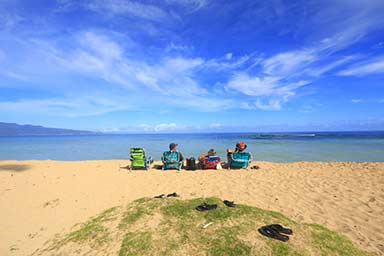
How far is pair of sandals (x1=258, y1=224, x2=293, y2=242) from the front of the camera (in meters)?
3.15

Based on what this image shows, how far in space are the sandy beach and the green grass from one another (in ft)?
3.13

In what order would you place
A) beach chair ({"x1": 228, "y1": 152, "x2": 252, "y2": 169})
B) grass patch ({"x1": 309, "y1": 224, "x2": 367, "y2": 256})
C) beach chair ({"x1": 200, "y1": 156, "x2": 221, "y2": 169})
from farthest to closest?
beach chair ({"x1": 228, "y1": 152, "x2": 252, "y2": 169}) < beach chair ({"x1": 200, "y1": 156, "x2": 221, "y2": 169}) < grass patch ({"x1": 309, "y1": 224, "x2": 367, "y2": 256})

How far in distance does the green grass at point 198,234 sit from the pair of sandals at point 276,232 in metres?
0.08

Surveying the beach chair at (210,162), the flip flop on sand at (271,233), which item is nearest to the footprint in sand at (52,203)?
the flip flop on sand at (271,233)

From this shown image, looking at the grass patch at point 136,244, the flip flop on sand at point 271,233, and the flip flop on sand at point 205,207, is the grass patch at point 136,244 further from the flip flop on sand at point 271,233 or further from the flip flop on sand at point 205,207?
the flip flop on sand at point 271,233

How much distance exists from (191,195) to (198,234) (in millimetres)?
2986

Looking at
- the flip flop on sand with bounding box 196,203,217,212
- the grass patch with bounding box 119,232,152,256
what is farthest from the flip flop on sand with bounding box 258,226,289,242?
the grass patch with bounding box 119,232,152,256

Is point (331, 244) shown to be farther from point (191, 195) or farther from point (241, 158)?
point (241, 158)

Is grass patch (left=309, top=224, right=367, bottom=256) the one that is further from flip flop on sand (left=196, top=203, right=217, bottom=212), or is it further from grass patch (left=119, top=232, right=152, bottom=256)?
grass patch (left=119, top=232, right=152, bottom=256)

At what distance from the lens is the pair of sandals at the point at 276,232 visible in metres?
3.15

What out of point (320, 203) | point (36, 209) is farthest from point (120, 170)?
point (320, 203)

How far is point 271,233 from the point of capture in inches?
129

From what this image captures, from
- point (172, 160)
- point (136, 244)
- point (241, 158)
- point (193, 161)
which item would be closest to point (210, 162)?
point (193, 161)

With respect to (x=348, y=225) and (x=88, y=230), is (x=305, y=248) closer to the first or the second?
(x=348, y=225)
